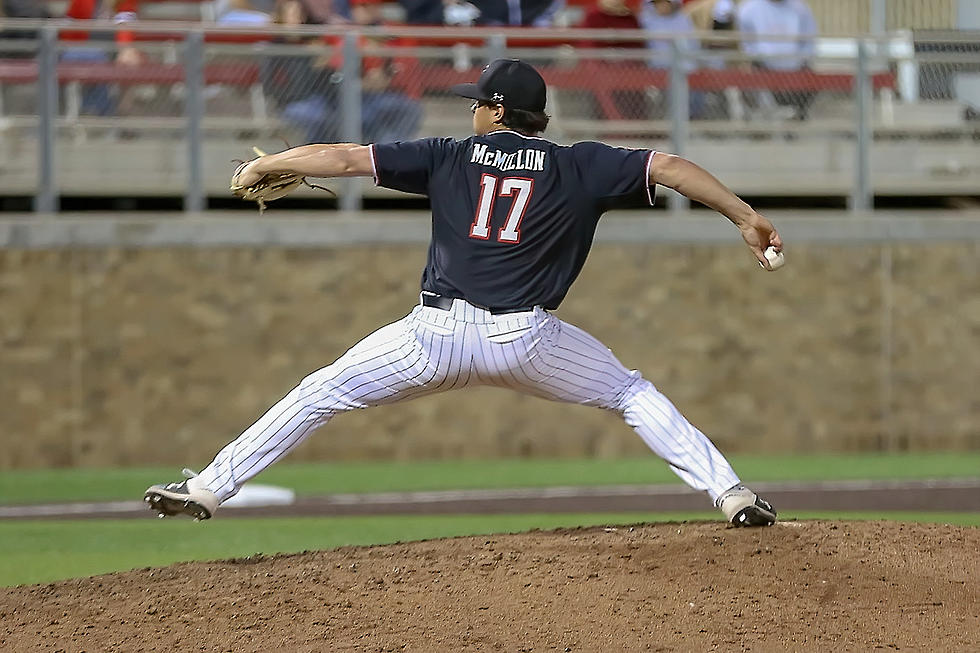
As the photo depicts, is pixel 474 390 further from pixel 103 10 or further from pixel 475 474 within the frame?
pixel 103 10

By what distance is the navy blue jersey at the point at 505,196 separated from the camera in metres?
6.28

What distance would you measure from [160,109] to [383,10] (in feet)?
10.7

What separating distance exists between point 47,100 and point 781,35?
21.2 ft

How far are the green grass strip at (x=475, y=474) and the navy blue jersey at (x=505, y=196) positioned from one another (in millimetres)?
5914

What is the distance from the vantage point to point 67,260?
13234 millimetres

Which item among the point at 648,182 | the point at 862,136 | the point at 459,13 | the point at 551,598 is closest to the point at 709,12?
the point at 862,136

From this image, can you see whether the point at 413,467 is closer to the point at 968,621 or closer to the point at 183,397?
the point at 183,397

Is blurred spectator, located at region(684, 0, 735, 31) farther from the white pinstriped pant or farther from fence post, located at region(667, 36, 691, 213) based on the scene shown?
the white pinstriped pant

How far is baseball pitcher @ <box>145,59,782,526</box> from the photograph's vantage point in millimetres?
6254

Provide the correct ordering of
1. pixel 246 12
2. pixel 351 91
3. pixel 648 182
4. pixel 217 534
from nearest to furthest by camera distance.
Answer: pixel 648 182 → pixel 217 534 → pixel 351 91 → pixel 246 12

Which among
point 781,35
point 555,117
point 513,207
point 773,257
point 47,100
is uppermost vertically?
point 781,35

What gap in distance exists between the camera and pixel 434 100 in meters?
13.1

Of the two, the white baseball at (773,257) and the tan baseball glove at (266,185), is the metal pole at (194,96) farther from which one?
the white baseball at (773,257)

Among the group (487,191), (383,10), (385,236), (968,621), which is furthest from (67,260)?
(968,621)
